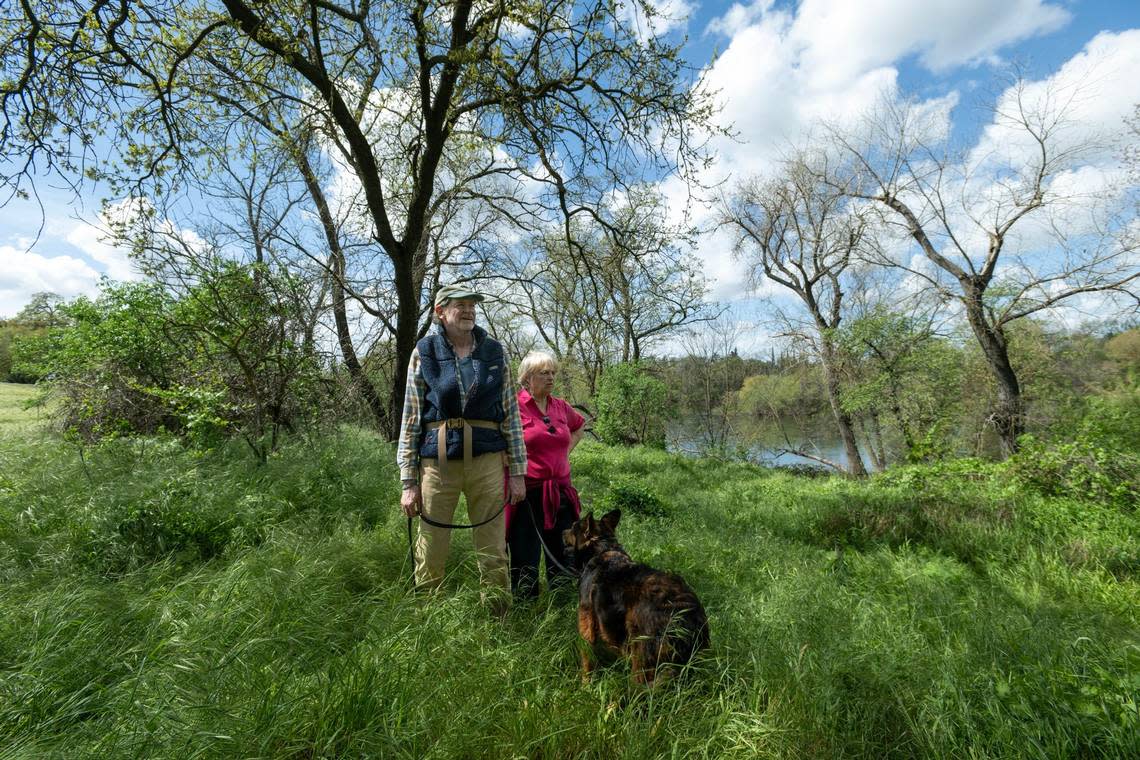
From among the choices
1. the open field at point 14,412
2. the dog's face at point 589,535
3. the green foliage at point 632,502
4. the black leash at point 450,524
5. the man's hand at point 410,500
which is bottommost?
the green foliage at point 632,502

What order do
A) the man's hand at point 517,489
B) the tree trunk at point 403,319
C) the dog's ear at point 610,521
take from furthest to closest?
the tree trunk at point 403,319, the dog's ear at point 610,521, the man's hand at point 517,489

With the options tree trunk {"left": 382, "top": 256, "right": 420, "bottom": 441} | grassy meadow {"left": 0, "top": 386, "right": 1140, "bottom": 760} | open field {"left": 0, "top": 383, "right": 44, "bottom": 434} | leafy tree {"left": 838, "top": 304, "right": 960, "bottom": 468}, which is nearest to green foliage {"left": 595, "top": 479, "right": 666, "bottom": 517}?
grassy meadow {"left": 0, "top": 386, "right": 1140, "bottom": 760}

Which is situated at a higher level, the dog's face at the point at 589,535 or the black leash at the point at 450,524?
the black leash at the point at 450,524

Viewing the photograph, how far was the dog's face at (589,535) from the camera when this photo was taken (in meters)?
3.02

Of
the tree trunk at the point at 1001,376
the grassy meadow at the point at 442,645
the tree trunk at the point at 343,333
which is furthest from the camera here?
the tree trunk at the point at 1001,376

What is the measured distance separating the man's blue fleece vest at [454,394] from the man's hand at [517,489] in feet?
0.74

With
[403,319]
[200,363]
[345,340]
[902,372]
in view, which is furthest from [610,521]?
[902,372]

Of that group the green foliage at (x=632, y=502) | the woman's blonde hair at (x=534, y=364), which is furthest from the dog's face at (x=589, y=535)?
the green foliage at (x=632, y=502)

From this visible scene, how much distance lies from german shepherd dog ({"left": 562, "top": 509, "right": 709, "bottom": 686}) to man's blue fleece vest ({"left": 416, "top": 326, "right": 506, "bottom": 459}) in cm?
96

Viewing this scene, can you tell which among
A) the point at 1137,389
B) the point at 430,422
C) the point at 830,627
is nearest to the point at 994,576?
the point at 830,627

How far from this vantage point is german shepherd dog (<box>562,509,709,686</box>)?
7.00 ft

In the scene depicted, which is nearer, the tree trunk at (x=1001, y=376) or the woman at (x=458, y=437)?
the woman at (x=458, y=437)

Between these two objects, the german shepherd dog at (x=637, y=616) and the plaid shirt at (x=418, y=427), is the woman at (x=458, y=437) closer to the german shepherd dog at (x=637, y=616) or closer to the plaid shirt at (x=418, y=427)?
the plaid shirt at (x=418, y=427)

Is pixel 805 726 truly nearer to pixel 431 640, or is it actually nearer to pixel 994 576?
pixel 431 640
